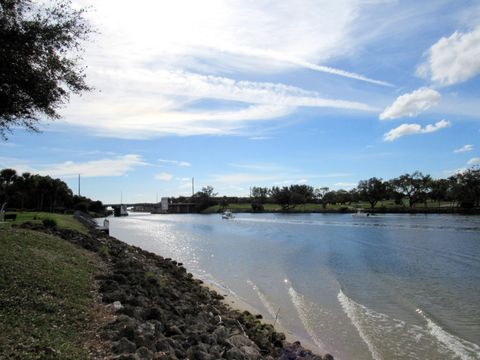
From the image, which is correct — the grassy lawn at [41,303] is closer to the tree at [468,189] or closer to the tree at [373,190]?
the tree at [468,189]

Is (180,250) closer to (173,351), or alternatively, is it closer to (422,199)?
(173,351)

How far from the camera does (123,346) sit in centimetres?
766

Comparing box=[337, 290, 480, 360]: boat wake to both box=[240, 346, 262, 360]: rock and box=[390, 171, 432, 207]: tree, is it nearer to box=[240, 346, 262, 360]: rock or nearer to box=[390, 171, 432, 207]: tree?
box=[240, 346, 262, 360]: rock

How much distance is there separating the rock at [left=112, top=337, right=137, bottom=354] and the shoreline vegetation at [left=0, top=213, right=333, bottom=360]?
0.02 metres

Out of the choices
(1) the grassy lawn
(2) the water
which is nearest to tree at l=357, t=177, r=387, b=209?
(2) the water

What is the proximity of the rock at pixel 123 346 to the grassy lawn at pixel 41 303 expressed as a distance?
1.85 ft

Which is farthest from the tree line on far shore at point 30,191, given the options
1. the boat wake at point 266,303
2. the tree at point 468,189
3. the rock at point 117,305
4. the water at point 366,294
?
the tree at point 468,189

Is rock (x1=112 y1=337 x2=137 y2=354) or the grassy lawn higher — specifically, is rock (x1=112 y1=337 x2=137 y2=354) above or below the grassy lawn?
below

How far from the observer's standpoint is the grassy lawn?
7.03 metres

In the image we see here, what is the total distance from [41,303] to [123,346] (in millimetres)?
2485

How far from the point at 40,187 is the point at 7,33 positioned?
93964 mm

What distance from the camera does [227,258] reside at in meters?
37.9

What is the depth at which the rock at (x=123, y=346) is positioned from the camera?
7.60 meters

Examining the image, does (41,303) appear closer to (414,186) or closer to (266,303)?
(266,303)
